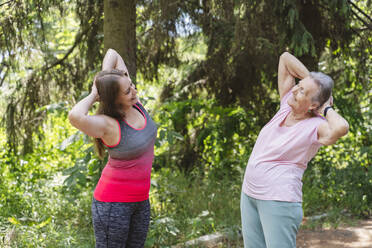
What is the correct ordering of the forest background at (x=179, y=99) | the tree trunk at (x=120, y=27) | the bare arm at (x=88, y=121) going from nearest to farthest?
the bare arm at (x=88, y=121), the tree trunk at (x=120, y=27), the forest background at (x=179, y=99)

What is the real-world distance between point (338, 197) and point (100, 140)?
174 inches

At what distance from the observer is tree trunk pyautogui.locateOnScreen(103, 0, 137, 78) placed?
391cm

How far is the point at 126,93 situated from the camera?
2057 mm

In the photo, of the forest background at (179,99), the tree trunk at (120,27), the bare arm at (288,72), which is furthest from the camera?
the forest background at (179,99)

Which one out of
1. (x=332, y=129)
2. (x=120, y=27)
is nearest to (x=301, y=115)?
(x=332, y=129)

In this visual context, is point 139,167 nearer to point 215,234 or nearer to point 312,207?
point 215,234

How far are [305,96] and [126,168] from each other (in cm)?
115

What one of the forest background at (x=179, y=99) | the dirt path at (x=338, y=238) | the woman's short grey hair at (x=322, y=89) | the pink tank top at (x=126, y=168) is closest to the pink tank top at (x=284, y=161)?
the woman's short grey hair at (x=322, y=89)

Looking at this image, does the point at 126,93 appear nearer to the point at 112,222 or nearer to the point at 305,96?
the point at 112,222

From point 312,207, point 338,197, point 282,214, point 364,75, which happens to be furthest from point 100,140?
point 364,75

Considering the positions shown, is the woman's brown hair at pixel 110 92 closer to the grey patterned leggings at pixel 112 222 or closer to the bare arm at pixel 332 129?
the grey patterned leggings at pixel 112 222

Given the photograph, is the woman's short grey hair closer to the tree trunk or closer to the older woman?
the older woman

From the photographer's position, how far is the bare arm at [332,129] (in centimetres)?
194

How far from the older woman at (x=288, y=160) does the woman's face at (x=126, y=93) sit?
0.88 meters
